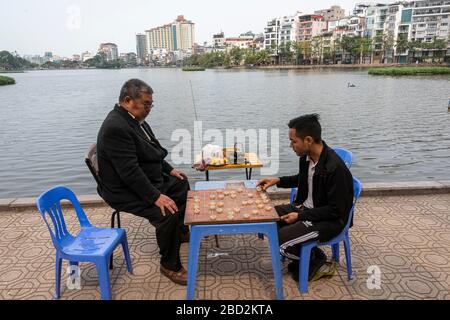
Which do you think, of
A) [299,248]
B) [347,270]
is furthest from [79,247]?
[347,270]

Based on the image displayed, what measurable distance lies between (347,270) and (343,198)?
0.93 m

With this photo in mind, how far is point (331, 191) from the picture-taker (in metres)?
2.73

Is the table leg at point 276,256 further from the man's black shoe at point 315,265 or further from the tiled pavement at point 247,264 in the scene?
the man's black shoe at point 315,265

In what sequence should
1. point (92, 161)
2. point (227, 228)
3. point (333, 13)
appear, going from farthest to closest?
point (333, 13) < point (92, 161) < point (227, 228)

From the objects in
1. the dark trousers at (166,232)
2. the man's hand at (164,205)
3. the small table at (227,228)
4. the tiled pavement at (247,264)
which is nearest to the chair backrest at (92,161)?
the dark trousers at (166,232)

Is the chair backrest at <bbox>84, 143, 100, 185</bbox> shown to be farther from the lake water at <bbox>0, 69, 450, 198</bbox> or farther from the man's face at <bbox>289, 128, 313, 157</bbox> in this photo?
the lake water at <bbox>0, 69, 450, 198</bbox>

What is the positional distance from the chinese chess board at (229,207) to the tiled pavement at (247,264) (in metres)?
0.82

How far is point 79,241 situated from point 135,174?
795 millimetres

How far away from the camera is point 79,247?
114 inches

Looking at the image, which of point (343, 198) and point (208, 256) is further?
point (208, 256)

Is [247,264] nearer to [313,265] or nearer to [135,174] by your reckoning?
[313,265]

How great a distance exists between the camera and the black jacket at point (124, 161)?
3016mm

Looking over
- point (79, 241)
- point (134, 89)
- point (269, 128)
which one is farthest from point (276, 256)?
point (269, 128)
